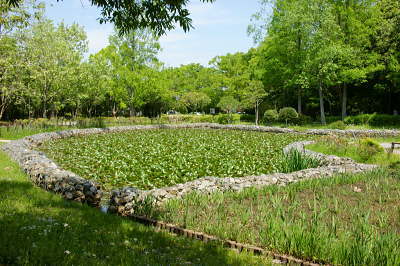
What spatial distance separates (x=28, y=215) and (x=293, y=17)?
29.6 metres

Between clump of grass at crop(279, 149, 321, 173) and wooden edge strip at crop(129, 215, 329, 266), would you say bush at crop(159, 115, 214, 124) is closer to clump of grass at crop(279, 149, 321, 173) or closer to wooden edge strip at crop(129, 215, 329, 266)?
clump of grass at crop(279, 149, 321, 173)

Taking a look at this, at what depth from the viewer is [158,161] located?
12.1 metres

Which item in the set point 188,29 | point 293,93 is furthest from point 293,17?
point 188,29

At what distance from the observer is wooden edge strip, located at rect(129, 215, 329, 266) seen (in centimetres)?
407

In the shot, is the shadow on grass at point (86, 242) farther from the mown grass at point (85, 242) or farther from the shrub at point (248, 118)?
the shrub at point (248, 118)

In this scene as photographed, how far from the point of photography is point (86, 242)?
425 centimetres

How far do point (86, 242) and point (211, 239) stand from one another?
180 cm

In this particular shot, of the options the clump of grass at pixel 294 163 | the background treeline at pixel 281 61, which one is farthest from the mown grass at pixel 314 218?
the background treeline at pixel 281 61

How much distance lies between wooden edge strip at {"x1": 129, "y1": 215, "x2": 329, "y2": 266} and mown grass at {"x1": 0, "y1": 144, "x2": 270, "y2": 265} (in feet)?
0.54

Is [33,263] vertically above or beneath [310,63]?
beneath

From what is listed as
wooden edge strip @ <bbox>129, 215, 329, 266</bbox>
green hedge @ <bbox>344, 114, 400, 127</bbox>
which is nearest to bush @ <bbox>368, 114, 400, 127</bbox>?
green hedge @ <bbox>344, 114, 400, 127</bbox>

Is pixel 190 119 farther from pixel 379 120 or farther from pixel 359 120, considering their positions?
pixel 379 120

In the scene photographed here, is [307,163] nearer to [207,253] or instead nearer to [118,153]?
[207,253]

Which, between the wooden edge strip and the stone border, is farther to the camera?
the stone border
